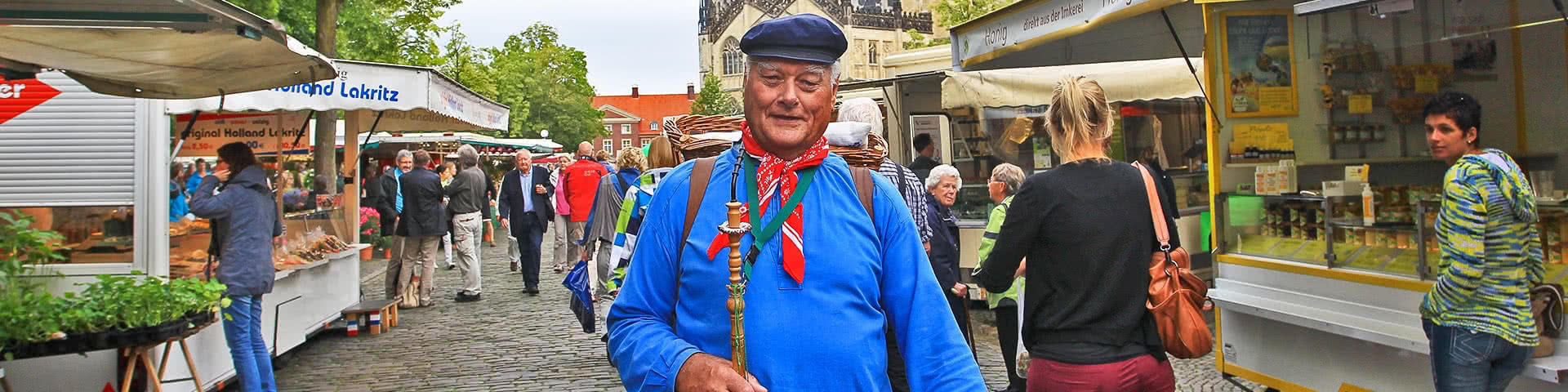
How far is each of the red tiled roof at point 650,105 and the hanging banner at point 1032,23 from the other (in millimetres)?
118479

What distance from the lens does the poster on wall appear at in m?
6.50

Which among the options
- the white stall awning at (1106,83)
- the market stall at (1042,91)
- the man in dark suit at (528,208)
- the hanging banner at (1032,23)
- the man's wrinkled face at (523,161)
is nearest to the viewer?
the hanging banner at (1032,23)

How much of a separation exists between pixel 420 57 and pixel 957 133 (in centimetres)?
1477

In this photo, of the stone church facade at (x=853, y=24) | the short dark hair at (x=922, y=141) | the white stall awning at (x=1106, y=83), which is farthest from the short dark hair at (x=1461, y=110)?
the stone church facade at (x=853, y=24)

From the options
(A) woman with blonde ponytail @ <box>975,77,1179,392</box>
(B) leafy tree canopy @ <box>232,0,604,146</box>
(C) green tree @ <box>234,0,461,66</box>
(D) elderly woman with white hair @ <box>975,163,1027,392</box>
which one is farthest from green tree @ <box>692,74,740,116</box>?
(A) woman with blonde ponytail @ <box>975,77,1179,392</box>

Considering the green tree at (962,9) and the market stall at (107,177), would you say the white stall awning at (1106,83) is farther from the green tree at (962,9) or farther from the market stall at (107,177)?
the green tree at (962,9)

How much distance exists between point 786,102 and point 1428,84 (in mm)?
5548

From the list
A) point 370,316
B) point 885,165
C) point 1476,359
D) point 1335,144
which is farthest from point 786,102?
point 370,316

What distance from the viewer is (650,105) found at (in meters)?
129

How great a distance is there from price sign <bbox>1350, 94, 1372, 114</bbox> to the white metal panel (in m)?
6.96

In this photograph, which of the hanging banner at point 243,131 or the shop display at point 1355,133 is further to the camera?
the hanging banner at point 243,131

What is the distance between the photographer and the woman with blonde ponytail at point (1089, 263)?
3.76 meters

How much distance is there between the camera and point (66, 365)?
623 centimetres

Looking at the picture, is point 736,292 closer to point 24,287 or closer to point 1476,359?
point 1476,359
